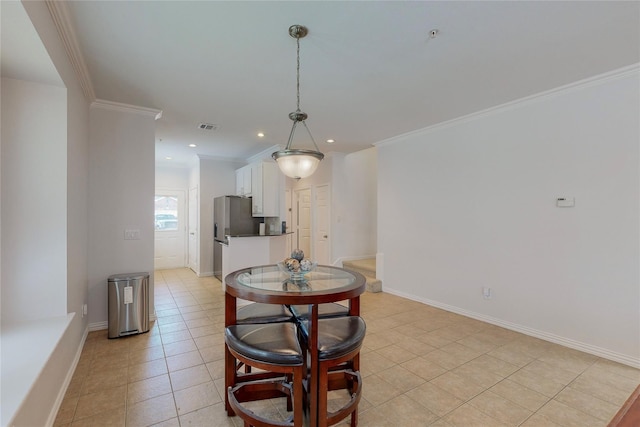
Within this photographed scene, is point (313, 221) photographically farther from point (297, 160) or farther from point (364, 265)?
point (297, 160)

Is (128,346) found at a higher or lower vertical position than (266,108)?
lower

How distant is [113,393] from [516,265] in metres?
4.04

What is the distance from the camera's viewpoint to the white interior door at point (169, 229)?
7.15 m

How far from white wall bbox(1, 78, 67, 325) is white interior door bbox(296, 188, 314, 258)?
4.74m

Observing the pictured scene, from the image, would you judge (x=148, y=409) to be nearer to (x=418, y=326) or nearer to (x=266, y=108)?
(x=418, y=326)

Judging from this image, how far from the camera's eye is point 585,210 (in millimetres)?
2850

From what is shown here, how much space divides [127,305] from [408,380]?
2952 mm

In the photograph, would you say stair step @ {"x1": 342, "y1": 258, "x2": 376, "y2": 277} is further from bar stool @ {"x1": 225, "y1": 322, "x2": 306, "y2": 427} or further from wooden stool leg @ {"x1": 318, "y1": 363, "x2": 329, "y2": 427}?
wooden stool leg @ {"x1": 318, "y1": 363, "x2": 329, "y2": 427}

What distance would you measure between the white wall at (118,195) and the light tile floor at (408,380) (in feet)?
2.38

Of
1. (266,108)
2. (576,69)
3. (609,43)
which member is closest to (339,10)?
(266,108)

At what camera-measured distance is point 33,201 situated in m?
2.15

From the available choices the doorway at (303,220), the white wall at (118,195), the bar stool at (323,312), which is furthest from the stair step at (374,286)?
the white wall at (118,195)

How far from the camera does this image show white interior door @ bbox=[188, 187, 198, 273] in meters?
6.50

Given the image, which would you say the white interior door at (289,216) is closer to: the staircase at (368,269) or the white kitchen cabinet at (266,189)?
the white kitchen cabinet at (266,189)
